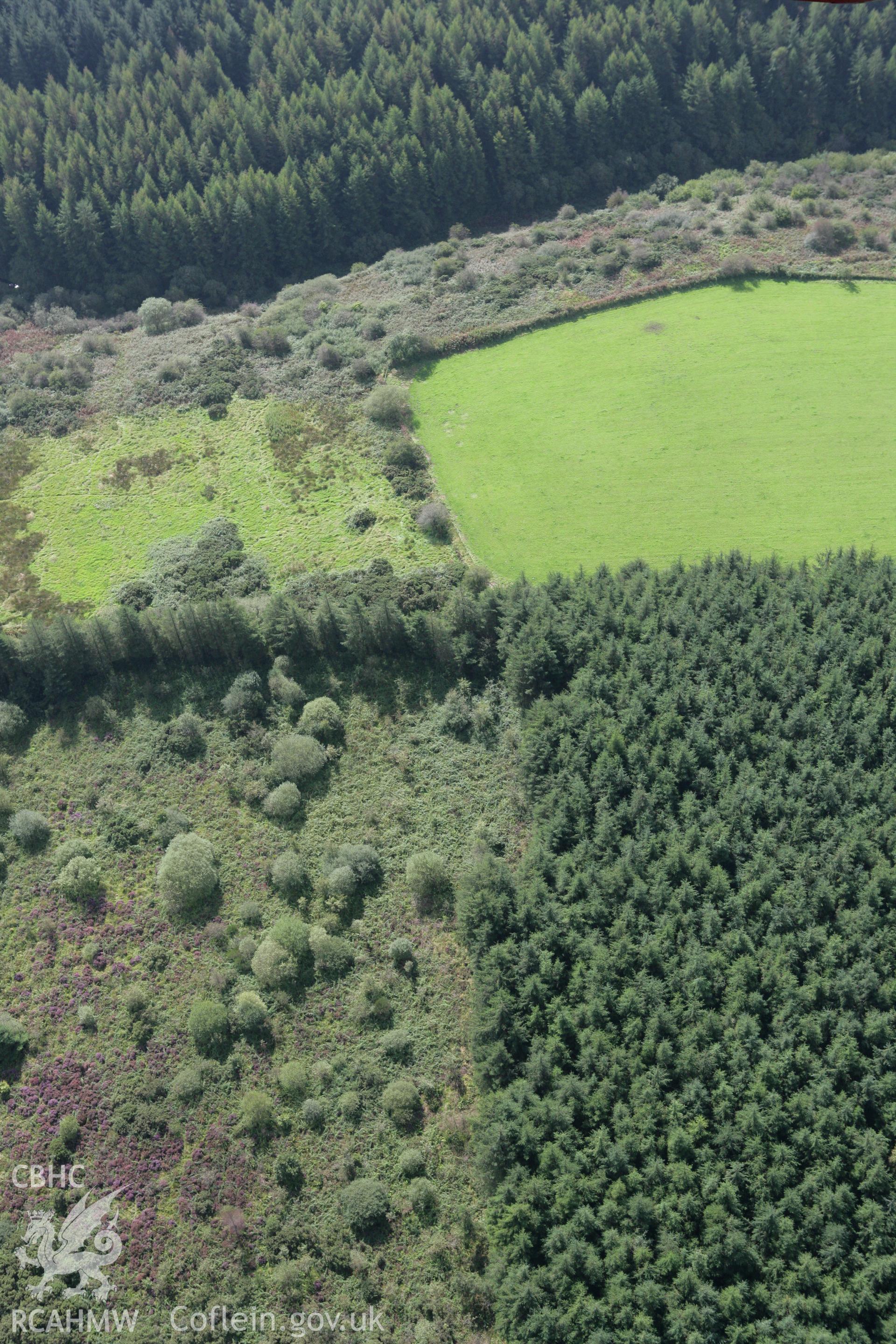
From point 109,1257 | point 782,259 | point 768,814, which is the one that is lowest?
point 109,1257

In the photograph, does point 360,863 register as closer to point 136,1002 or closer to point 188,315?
point 136,1002

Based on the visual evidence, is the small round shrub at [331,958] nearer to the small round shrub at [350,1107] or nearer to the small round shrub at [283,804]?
the small round shrub at [350,1107]

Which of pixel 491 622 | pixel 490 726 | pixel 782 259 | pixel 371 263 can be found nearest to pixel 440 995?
pixel 490 726

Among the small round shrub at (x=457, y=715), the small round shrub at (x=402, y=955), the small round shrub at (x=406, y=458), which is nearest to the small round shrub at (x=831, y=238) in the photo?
the small round shrub at (x=406, y=458)

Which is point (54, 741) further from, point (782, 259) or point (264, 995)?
point (782, 259)

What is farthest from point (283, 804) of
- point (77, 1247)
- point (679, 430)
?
point (679, 430)
